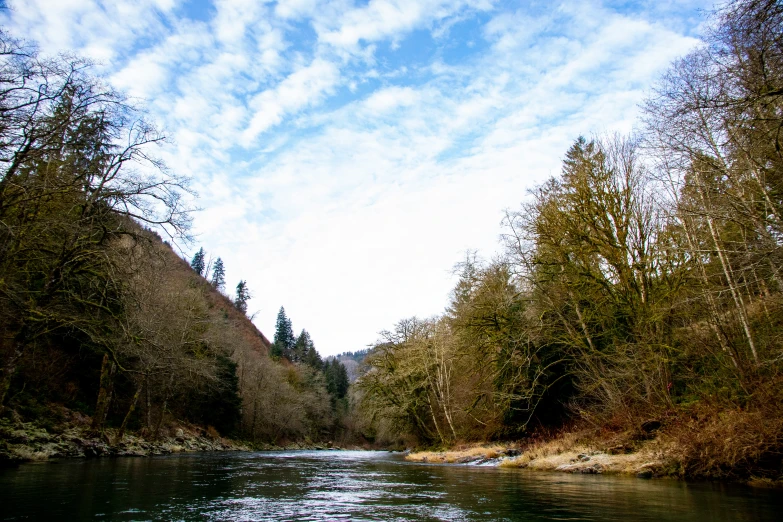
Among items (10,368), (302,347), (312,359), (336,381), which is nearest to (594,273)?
(10,368)

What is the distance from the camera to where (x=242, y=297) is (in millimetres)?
111250

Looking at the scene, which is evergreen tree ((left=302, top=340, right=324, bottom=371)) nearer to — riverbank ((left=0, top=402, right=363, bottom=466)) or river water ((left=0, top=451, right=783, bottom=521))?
riverbank ((left=0, top=402, right=363, bottom=466))

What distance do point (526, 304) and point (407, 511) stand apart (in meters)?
15.1

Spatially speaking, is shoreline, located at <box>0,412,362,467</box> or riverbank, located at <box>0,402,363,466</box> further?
riverbank, located at <box>0,402,363,466</box>

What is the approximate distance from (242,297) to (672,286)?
351 feet

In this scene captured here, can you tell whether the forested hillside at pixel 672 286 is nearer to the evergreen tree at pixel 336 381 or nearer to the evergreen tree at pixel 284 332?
the evergreen tree at pixel 336 381

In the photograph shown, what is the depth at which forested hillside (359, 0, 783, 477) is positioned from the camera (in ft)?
27.9

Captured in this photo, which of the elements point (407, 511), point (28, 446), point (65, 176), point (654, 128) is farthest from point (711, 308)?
point (28, 446)

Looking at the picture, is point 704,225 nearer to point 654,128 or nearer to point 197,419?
point 654,128

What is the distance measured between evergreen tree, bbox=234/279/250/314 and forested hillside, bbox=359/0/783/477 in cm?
9145

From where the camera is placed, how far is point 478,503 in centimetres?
735

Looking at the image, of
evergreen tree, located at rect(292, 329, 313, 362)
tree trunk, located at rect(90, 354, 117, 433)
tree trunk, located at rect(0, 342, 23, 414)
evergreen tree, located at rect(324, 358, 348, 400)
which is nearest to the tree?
tree trunk, located at rect(0, 342, 23, 414)

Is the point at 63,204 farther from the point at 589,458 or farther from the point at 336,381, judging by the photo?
the point at 336,381

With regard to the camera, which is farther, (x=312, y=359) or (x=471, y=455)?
(x=312, y=359)
